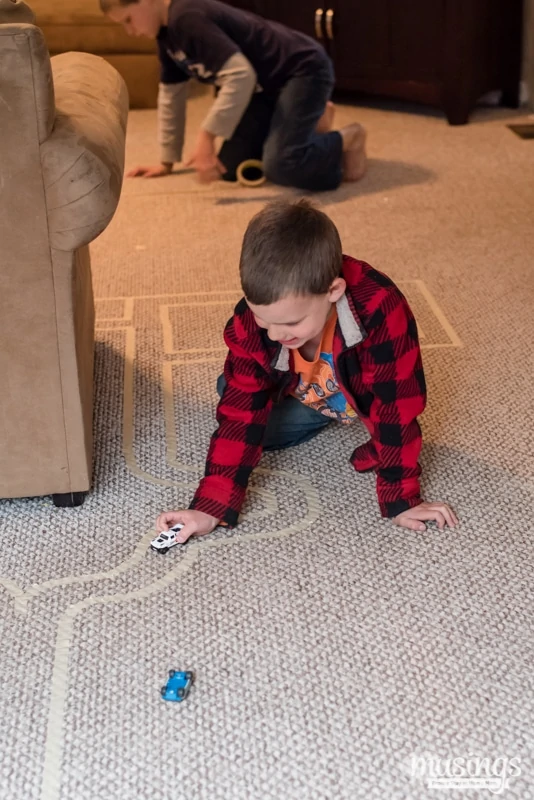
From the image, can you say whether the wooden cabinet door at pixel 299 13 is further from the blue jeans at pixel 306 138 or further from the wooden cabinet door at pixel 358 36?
the blue jeans at pixel 306 138

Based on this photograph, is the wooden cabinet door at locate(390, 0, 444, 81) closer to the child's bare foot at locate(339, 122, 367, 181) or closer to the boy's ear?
the child's bare foot at locate(339, 122, 367, 181)

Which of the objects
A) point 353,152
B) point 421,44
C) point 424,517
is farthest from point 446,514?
point 421,44

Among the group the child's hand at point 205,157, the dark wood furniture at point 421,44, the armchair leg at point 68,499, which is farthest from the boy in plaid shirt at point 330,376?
the dark wood furniture at point 421,44

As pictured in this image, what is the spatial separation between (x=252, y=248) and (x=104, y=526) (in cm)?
46

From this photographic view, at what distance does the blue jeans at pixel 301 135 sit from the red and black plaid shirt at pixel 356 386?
4.77 feet

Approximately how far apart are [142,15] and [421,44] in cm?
111

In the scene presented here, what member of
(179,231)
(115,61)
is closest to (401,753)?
(179,231)

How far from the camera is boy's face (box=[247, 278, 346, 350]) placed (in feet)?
3.65

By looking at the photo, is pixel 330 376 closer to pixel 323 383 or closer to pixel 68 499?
pixel 323 383

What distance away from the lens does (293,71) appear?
104 inches

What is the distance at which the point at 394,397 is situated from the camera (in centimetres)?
125

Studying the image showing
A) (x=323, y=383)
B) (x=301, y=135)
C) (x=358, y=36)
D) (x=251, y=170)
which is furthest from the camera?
(x=358, y=36)

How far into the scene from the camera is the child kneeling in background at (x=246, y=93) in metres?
2.45

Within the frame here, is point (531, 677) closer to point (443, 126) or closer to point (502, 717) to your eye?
point (502, 717)
